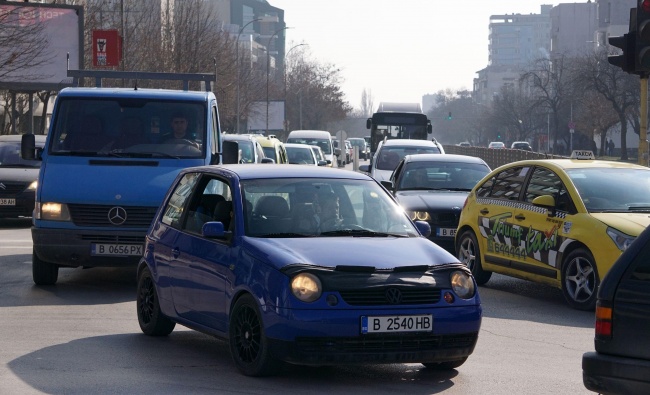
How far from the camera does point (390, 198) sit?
9.97 m

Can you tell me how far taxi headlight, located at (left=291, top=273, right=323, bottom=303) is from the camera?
816 cm

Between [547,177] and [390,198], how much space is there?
14.8 feet

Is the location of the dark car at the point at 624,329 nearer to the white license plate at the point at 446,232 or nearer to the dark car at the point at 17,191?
the white license plate at the point at 446,232

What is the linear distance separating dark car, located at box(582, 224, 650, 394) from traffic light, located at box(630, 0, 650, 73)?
30.7 feet

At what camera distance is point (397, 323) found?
8.23 metres

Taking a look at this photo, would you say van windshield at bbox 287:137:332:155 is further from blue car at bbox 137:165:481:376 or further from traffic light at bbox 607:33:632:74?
blue car at bbox 137:165:481:376

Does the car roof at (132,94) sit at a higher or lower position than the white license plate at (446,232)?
higher

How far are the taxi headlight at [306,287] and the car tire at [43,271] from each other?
21.7 ft

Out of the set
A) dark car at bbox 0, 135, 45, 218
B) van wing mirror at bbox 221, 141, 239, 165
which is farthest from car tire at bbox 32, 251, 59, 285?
dark car at bbox 0, 135, 45, 218

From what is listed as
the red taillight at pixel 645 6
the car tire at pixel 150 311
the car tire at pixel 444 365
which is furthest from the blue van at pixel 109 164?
the car tire at pixel 444 365

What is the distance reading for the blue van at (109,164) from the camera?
13664 mm

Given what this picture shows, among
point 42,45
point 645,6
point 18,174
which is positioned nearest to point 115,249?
point 645,6

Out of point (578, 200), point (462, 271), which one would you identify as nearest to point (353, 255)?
point (462, 271)

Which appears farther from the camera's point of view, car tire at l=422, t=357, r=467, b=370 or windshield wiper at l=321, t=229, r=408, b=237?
windshield wiper at l=321, t=229, r=408, b=237
